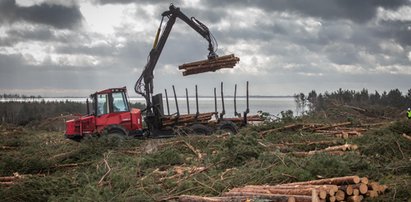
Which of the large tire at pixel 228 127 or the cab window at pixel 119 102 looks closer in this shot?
the cab window at pixel 119 102

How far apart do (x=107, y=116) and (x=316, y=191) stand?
13.1 m

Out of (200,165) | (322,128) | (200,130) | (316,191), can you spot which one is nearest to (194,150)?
(200,165)

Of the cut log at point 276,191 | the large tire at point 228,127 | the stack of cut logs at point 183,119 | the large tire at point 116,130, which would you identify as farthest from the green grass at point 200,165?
the stack of cut logs at point 183,119

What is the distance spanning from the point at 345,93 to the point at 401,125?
37386mm

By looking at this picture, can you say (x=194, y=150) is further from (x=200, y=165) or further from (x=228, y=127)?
(x=228, y=127)

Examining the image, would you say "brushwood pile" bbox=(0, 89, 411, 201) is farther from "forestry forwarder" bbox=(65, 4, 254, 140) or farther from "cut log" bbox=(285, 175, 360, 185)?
"forestry forwarder" bbox=(65, 4, 254, 140)

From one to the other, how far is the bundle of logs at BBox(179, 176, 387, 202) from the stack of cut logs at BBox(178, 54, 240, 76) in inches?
487

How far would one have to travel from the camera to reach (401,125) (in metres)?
14.2

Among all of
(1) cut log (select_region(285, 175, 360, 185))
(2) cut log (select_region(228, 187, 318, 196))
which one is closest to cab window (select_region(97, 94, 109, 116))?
(2) cut log (select_region(228, 187, 318, 196))

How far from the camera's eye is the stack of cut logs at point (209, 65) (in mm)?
20016

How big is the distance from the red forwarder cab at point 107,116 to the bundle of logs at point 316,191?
1146cm

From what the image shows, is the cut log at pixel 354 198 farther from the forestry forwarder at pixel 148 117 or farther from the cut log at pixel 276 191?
the forestry forwarder at pixel 148 117

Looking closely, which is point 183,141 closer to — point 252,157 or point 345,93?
point 252,157

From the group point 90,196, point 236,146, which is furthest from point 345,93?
point 90,196
